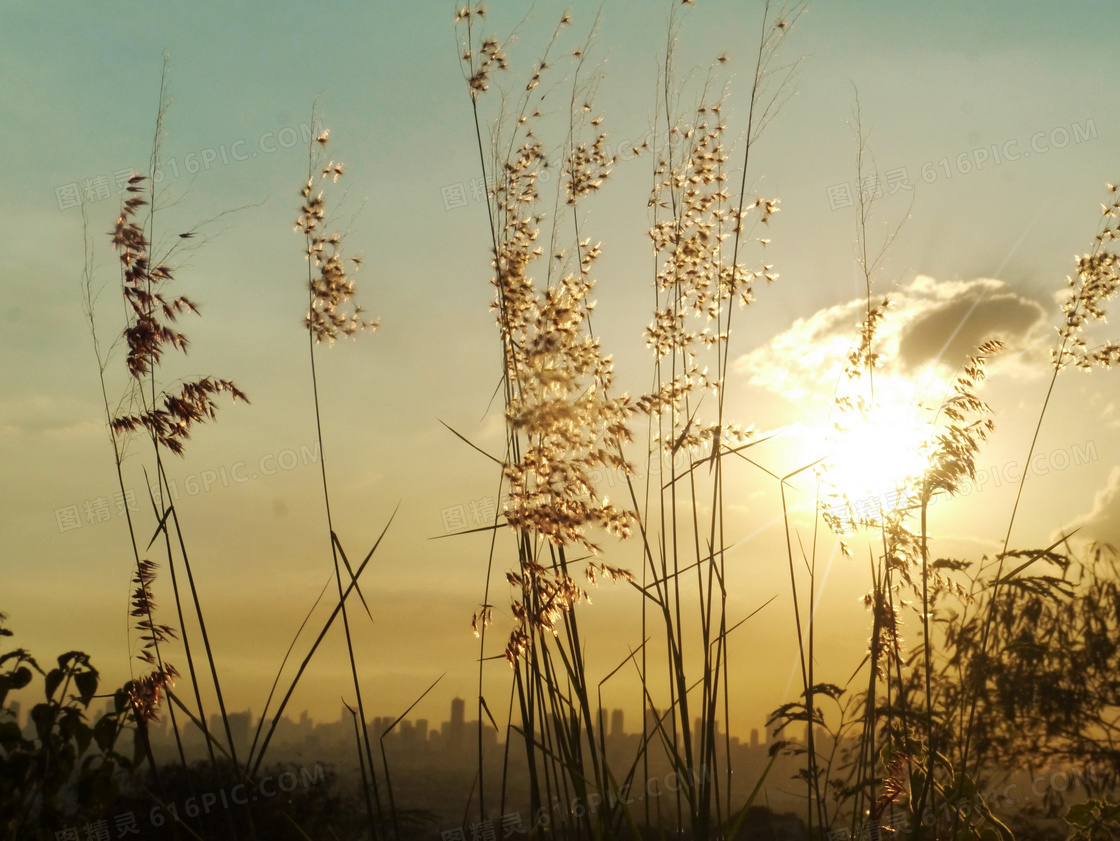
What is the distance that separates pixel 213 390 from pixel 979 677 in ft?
8.27

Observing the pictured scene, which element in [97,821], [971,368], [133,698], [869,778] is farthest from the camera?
[971,368]

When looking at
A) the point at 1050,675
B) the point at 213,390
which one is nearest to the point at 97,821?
the point at 213,390

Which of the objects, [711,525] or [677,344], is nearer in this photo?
[711,525]

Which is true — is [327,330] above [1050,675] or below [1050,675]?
above

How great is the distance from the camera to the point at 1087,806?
274cm

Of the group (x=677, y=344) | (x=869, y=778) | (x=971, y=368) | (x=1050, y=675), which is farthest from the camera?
(x=1050, y=675)

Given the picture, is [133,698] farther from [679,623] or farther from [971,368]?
[971,368]

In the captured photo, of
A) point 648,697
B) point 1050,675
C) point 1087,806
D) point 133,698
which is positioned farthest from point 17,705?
point 1050,675

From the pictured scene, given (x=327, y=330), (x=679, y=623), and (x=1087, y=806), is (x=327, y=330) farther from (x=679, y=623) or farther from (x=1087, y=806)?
(x=1087, y=806)

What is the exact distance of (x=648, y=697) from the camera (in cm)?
265

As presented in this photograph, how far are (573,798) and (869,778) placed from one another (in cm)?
98

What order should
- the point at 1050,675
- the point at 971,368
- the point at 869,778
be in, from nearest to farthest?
the point at 869,778 → the point at 971,368 → the point at 1050,675

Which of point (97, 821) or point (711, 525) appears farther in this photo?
point (711, 525)

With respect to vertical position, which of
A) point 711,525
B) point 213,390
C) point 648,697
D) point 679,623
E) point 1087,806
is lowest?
point 1087,806
